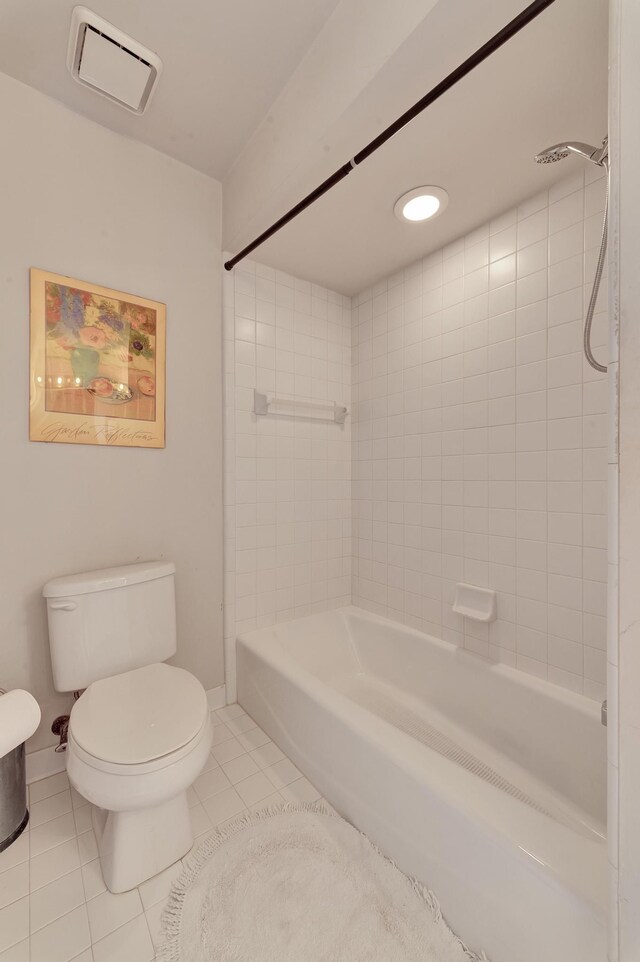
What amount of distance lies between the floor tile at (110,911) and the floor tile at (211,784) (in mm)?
337

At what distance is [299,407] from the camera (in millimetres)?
2170

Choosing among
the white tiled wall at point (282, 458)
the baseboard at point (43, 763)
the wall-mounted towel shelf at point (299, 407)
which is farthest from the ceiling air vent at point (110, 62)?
the baseboard at point (43, 763)

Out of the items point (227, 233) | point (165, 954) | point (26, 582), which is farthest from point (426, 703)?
point (227, 233)

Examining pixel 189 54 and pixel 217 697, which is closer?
pixel 189 54

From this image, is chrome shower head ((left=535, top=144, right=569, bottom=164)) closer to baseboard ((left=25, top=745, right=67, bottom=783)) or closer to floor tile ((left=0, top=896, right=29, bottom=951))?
floor tile ((left=0, top=896, right=29, bottom=951))

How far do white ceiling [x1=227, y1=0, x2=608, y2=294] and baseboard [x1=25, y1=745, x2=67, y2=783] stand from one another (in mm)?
2230

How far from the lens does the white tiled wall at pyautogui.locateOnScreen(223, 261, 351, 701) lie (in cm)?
195

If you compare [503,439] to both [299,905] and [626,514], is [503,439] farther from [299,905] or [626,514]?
[299,905]

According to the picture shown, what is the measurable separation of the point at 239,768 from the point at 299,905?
0.56 m

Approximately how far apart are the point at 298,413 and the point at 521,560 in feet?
4.24

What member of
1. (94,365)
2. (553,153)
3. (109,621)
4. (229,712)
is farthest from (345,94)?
(229,712)

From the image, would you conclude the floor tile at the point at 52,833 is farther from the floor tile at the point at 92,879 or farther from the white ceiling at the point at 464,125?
the white ceiling at the point at 464,125

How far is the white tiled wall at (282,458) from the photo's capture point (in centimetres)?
195

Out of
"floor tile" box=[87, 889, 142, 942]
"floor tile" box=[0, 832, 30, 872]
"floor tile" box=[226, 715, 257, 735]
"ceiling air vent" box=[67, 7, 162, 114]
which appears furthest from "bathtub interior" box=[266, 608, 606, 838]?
"ceiling air vent" box=[67, 7, 162, 114]
